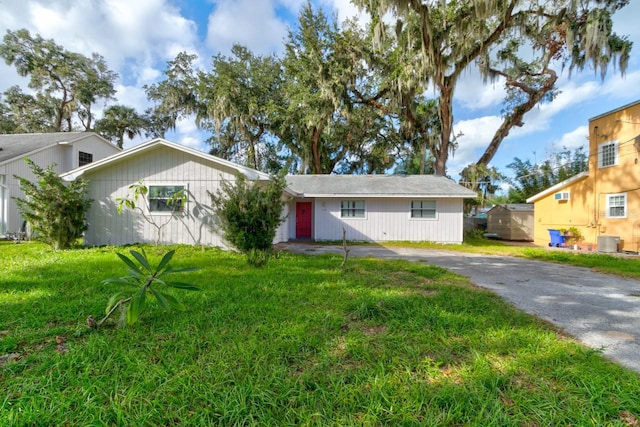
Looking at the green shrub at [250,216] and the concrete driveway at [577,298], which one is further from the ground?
the green shrub at [250,216]

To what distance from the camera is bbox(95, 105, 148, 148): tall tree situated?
2359 cm

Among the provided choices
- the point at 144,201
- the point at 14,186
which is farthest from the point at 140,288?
→ the point at 14,186

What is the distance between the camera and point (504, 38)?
1465 centimetres

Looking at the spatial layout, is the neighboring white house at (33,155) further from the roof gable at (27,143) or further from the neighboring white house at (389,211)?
the neighboring white house at (389,211)

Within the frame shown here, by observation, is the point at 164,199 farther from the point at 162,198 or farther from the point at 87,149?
the point at 87,149

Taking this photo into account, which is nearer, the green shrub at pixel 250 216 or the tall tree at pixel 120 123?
the green shrub at pixel 250 216

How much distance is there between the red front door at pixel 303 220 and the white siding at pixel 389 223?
3.18 feet

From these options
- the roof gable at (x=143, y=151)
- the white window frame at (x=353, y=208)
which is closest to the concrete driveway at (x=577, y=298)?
the white window frame at (x=353, y=208)

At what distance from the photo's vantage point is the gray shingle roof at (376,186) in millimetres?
12648

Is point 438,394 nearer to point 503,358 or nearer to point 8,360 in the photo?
point 503,358

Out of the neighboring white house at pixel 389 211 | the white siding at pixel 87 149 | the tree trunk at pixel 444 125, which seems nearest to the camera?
the neighboring white house at pixel 389 211

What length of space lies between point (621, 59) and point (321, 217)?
14.5m

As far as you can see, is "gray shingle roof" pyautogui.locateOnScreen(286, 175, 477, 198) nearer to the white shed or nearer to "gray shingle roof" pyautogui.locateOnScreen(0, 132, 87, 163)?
the white shed

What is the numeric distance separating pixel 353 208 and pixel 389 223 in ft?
6.08
